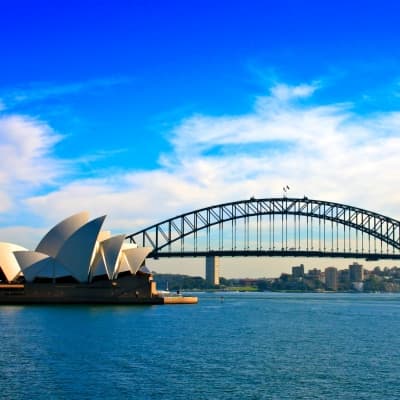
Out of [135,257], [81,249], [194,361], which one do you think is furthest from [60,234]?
[194,361]

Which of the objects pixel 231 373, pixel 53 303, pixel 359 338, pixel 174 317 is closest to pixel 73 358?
pixel 231 373

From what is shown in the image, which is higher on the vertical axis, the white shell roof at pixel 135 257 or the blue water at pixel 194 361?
the white shell roof at pixel 135 257

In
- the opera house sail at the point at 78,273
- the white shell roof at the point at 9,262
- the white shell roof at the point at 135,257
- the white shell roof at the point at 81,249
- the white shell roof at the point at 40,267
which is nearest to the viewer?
the white shell roof at the point at 81,249

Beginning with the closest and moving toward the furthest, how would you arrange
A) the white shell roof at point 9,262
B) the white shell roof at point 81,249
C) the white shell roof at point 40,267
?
the white shell roof at point 81,249, the white shell roof at point 40,267, the white shell roof at point 9,262

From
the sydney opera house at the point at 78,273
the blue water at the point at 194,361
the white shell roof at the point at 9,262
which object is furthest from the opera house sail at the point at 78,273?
the blue water at the point at 194,361

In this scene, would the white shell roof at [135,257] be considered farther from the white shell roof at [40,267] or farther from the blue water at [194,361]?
the blue water at [194,361]

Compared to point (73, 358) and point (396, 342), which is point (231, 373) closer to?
point (73, 358)

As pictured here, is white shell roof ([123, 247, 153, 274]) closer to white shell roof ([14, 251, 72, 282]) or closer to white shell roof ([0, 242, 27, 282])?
white shell roof ([14, 251, 72, 282])

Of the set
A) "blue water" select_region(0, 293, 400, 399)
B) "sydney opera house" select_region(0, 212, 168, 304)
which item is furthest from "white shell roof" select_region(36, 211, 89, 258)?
"blue water" select_region(0, 293, 400, 399)

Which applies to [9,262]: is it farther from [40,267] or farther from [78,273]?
[78,273]
